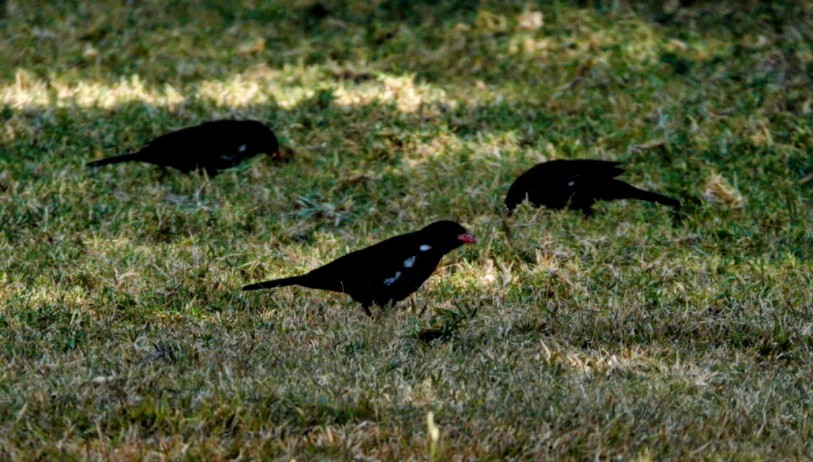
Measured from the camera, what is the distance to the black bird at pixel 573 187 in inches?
319

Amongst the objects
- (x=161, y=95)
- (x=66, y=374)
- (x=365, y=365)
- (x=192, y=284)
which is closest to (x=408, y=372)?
(x=365, y=365)

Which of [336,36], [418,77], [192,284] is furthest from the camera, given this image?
[336,36]

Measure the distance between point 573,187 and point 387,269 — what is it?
2508mm

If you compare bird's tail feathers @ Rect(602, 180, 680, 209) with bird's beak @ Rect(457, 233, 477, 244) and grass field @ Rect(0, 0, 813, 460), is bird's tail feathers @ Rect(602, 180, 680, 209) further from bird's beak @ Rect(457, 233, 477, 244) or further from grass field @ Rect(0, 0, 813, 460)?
bird's beak @ Rect(457, 233, 477, 244)

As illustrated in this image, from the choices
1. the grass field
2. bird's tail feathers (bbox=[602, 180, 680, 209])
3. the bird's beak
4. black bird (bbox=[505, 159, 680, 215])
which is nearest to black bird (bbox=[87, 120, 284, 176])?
the grass field

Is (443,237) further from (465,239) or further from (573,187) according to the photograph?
(573,187)

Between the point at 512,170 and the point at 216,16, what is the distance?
5882 millimetres

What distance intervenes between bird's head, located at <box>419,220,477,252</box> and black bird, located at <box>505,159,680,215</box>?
202 cm

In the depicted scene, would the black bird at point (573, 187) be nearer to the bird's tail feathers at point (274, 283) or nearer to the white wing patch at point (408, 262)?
the white wing patch at point (408, 262)

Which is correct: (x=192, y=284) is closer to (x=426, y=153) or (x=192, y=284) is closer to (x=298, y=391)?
(x=298, y=391)

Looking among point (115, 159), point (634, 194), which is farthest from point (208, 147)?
point (634, 194)

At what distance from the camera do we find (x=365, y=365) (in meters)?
5.07

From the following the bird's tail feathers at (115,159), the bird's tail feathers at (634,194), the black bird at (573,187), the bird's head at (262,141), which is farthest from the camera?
the bird's head at (262,141)

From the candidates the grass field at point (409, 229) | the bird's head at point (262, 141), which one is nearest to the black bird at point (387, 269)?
the grass field at point (409, 229)
